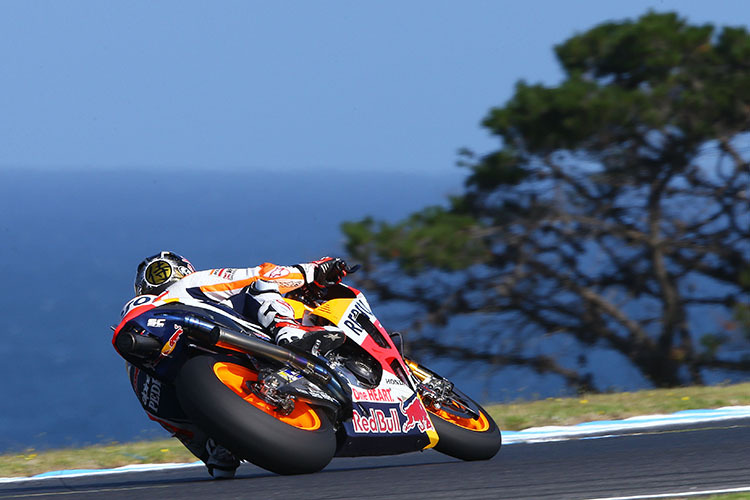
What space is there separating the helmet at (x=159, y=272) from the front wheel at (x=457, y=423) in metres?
1.73

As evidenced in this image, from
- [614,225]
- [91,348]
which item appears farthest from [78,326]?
[614,225]

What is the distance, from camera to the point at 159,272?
648cm

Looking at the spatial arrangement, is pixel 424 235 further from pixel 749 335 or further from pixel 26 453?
pixel 26 453

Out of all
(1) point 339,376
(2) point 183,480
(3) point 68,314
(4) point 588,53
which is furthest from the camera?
(3) point 68,314

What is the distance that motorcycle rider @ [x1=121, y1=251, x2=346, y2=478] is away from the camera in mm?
6359

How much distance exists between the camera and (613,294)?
1861 cm

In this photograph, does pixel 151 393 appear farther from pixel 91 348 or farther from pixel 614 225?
pixel 91 348

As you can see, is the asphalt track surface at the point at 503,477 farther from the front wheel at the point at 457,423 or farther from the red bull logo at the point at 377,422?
the red bull logo at the point at 377,422

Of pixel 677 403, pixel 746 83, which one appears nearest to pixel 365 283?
pixel 746 83

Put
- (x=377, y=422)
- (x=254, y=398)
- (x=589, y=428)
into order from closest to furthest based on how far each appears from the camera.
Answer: (x=254, y=398) → (x=377, y=422) → (x=589, y=428)

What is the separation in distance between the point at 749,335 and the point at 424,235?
5.34 metres

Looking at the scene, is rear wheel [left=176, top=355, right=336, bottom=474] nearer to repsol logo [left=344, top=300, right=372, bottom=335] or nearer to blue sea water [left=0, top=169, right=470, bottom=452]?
repsol logo [left=344, top=300, right=372, bottom=335]

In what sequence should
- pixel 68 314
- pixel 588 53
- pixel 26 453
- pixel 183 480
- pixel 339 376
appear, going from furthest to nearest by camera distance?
pixel 68 314
pixel 588 53
pixel 26 453
pixel 183 480
pixel 339 376

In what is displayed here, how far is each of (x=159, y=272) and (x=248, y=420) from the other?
1284 mm
